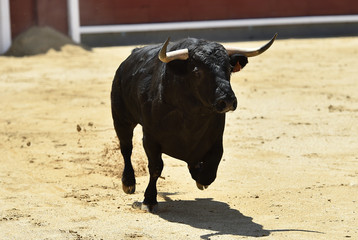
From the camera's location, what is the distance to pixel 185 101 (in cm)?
405

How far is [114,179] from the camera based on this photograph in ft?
17.0

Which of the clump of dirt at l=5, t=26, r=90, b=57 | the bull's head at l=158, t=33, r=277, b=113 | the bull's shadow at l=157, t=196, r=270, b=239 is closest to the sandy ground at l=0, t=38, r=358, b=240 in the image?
the bull's shadow at l=157, t=196, r=270, b=239

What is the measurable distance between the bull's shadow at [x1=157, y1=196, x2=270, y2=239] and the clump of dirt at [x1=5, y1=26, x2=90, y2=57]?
7352mm

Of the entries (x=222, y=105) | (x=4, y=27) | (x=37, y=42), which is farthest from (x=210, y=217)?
(x=4, y=27)

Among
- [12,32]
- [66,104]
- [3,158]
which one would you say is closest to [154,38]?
[12,32]

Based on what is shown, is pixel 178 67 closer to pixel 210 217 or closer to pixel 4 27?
pixel 210 217

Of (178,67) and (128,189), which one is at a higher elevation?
(178,67)

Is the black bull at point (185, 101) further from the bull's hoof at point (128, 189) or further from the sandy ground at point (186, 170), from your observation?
the sandy ground at point (186, 170)

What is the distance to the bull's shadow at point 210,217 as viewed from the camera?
3822mm

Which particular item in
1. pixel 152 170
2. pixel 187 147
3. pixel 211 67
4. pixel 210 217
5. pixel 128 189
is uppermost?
pixel 211 67

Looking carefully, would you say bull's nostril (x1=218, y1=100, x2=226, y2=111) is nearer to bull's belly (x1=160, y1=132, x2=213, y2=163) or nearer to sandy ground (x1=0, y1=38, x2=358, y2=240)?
bull's belly (x1=160, y1=132, x2=213, y2=163)

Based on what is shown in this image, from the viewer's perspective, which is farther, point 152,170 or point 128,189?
point 128,189

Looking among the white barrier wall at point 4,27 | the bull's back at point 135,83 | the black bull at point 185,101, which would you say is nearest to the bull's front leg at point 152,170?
the black bull at point 185,101

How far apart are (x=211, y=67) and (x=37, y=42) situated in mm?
8340
